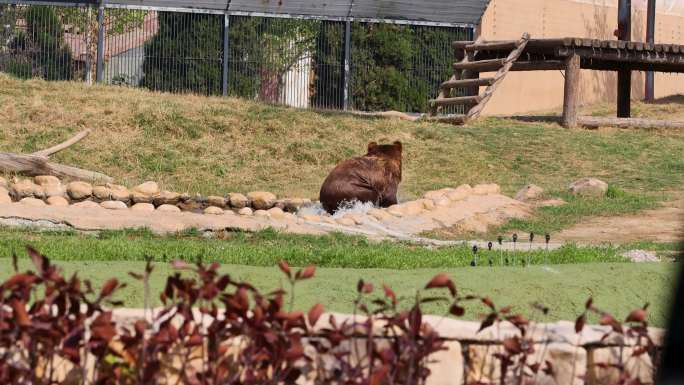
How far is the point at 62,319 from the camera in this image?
4.25 metres

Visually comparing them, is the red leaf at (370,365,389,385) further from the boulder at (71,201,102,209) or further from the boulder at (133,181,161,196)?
the boulder at (133,181,161,196)

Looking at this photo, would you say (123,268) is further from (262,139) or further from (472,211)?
(262,139)

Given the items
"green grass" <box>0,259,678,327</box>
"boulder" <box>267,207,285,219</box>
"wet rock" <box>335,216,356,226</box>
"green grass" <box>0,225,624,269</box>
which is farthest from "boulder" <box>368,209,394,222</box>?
"green grass" <box>0,259,678,327</box>

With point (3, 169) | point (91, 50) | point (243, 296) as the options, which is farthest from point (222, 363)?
point (91, 50)

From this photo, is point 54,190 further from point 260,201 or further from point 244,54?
point 244,54

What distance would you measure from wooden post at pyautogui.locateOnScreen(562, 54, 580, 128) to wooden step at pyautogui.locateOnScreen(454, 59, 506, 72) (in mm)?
1565

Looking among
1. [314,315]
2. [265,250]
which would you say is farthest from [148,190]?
[314,315]

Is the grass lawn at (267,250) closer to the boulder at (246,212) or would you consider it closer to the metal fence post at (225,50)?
the boulder at (246,212)

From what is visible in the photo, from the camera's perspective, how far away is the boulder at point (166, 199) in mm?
15258

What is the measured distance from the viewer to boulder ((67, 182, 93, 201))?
15.0 m

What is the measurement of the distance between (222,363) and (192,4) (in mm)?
23948

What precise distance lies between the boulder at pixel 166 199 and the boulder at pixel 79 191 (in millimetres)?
858

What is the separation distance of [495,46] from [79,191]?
42.9 feet

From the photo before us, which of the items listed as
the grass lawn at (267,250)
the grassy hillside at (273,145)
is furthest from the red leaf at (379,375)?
the grassy hillside at (273,145)
